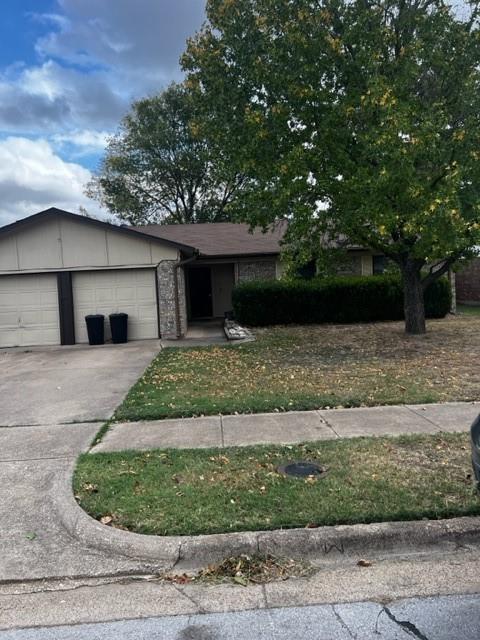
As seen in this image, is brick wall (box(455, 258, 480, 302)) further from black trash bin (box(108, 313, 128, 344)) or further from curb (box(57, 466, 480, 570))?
curb (box(57, 466, 480, 570))

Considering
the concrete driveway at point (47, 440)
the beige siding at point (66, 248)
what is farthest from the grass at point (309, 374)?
the beige siding at point (66, 248)

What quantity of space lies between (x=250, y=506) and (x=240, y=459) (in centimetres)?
110

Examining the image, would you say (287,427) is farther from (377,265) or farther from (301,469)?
(377,265)

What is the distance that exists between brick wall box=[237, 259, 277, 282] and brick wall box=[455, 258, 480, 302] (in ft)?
31.6

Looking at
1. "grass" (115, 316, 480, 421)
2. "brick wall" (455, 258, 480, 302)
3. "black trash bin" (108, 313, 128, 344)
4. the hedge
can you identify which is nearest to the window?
the hedge

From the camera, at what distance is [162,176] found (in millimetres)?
34188

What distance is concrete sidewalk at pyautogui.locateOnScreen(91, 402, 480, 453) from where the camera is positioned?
6.14 metres

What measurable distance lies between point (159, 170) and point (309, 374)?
26.9 m

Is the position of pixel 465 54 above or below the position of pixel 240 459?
above

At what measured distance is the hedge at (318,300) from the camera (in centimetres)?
Result: 1819

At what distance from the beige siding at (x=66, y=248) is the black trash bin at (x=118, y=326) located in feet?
5.40

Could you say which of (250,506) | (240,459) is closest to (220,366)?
(240,459)

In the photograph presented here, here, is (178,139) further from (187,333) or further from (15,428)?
(15,428)

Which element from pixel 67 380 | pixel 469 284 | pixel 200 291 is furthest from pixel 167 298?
pixel 469 284
